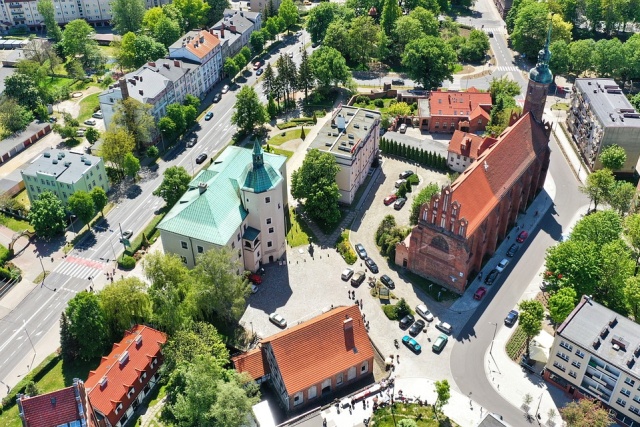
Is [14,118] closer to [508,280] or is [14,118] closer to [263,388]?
[263,388]

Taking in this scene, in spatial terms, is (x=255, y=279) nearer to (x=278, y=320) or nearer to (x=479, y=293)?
(x=278, y=320)

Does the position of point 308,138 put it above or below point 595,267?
below

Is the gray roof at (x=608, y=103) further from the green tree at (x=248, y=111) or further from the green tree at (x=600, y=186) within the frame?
the green tree at (x=248, y=111)

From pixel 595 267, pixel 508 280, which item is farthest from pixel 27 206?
pixel 595 267

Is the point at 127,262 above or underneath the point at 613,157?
underneath

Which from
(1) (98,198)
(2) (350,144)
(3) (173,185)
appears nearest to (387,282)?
(2) (350,144)

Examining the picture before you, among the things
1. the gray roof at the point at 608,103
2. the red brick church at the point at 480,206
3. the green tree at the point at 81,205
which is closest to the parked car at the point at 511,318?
the red brick church at the point at 480,206
